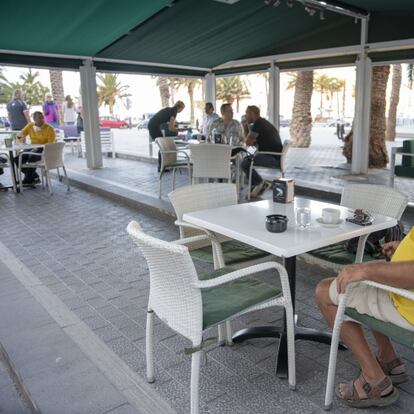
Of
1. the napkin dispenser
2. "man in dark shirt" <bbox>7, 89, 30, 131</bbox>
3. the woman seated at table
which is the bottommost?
the napkin dispenser

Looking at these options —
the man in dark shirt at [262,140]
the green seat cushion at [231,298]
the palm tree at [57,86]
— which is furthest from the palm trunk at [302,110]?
the green seat cushion at [231,298]

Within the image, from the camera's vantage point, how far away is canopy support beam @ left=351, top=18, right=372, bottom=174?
7.22 metres

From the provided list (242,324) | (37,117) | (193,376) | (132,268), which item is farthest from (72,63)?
(193,376)

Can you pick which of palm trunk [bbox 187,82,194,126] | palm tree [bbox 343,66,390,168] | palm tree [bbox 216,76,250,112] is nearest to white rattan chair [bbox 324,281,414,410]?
palm tree [bbox 343,66,390,168]

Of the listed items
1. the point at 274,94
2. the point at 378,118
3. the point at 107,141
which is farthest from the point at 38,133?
the point at 378,118

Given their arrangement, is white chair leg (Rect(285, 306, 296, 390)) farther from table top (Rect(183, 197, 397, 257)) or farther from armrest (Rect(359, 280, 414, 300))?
armrest (Rect(359, 280, 414, 300))

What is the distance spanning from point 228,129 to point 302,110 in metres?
6.78

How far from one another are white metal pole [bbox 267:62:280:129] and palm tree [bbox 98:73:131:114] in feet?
85.1

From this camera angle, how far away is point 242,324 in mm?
2672

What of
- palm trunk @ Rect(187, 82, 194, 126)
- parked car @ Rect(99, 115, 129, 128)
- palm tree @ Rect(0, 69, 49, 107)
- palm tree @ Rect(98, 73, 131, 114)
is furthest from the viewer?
palm tree @ Rect(98, 73, 131, 114)

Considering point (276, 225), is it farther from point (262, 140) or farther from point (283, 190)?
point (262, 140)

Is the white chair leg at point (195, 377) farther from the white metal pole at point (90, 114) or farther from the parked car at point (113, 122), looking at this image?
the parked car at point (113, 122)

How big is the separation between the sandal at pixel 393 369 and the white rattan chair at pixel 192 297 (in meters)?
0.43

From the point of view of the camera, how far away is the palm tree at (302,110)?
1229 cm
